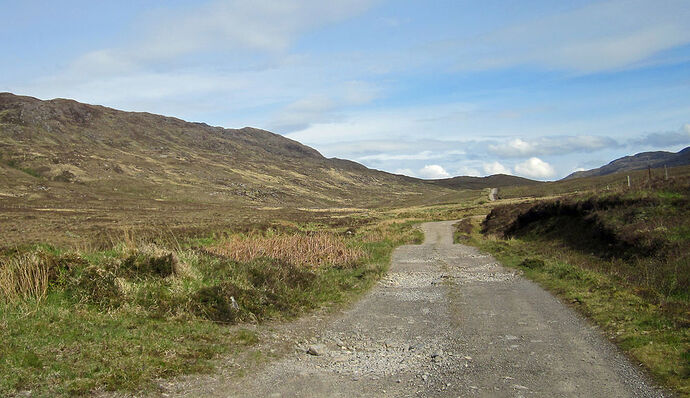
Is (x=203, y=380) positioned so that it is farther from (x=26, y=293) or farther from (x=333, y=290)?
(x=333, y=290)

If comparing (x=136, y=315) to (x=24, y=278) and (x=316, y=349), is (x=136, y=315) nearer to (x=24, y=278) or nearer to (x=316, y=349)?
(x=24, y=278)

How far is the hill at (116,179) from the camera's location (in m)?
77.8

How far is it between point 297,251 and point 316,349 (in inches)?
515

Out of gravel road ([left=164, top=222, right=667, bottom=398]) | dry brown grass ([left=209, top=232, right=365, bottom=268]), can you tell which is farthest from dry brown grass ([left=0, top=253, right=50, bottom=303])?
dry brown grass ([left=209, top=232, right=365, bottom=268])

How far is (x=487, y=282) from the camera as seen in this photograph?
54.1ft

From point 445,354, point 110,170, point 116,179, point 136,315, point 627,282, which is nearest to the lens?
point 445,354

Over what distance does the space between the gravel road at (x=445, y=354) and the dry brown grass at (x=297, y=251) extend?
6616 millimetres

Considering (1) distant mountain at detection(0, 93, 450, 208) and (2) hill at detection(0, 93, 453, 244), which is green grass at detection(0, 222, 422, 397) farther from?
(1) distant mountain at detection(0, 93, 450, 208)

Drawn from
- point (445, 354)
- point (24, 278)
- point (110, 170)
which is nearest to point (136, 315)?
point (24, 278)

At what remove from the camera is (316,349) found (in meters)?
8.89

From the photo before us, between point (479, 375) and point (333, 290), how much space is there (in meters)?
7.53

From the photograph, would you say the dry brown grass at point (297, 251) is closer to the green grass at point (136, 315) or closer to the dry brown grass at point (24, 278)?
the green grass at point (136, 315)

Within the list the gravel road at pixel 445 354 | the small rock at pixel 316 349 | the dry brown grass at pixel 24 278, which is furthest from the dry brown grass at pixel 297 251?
the small rock at pixel 316 349

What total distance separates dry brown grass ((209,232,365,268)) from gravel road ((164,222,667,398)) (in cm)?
662
